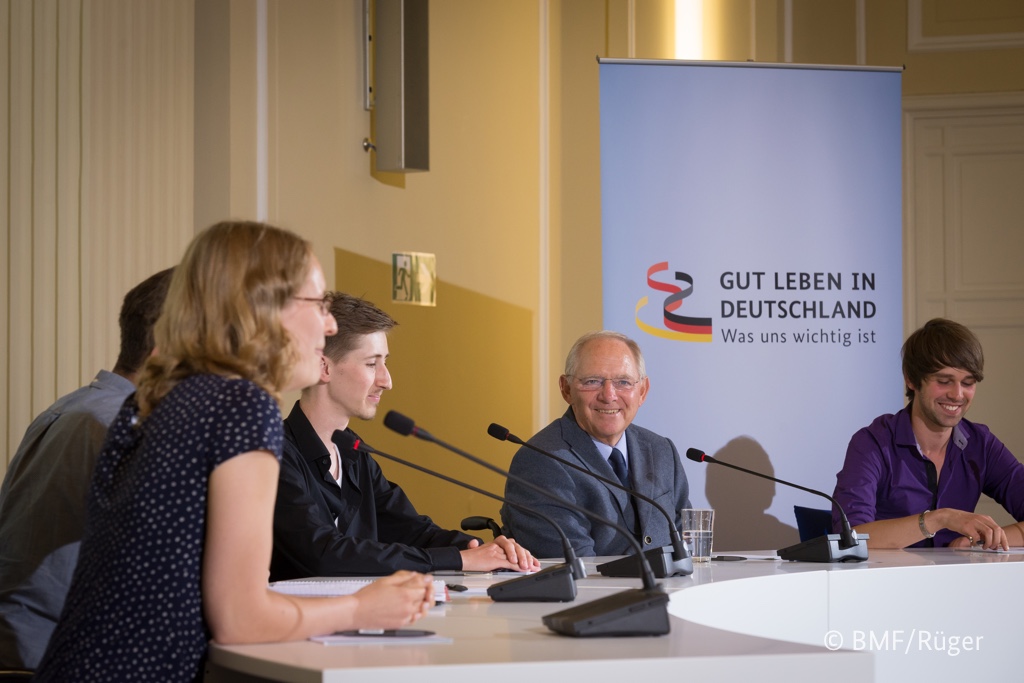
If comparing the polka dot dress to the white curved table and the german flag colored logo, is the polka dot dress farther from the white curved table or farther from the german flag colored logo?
the german flag colored logo

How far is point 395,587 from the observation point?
66.6 inches

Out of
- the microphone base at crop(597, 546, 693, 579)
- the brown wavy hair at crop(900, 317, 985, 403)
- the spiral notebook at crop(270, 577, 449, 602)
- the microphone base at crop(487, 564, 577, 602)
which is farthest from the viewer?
the brown wavy hair at crop(900, 317, 985, 403)

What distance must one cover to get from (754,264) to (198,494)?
3415 millimetres

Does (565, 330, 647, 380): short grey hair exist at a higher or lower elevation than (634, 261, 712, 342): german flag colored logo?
lower

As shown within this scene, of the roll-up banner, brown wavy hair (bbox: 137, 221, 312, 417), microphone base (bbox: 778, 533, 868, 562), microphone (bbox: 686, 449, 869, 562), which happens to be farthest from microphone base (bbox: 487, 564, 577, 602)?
the roll-up banner

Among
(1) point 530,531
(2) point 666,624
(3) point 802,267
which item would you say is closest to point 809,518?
(3) point 802,267

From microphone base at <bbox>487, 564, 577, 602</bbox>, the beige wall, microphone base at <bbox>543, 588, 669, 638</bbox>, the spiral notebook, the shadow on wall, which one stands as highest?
the beige wall

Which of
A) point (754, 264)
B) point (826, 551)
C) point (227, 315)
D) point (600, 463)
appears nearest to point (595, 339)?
point (600, 463)

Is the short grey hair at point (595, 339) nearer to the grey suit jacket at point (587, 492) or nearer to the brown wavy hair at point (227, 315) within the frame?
the grey suit jacket at point (587, 492)

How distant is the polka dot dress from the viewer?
1499mm

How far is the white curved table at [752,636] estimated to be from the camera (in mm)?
1467

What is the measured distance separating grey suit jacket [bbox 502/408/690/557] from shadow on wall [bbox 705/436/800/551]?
96 cm

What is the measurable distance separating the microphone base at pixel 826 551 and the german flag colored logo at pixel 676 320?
1.66m

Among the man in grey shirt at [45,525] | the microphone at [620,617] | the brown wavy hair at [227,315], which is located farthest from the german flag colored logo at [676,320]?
the brown wavy hair at [227,315]
